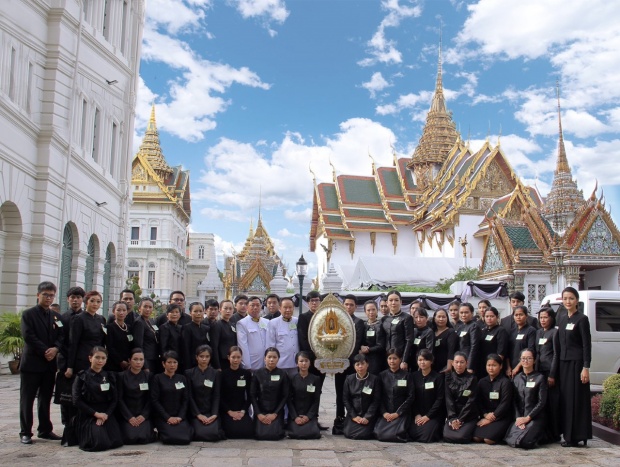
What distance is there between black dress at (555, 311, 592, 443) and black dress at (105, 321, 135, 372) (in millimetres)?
4888

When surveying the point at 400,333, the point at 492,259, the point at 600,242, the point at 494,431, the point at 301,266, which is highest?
the point at 600,242

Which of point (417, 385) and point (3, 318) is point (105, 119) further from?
point (417, 385)

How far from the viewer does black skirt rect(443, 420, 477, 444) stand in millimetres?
6902

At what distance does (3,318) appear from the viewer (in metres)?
12.2

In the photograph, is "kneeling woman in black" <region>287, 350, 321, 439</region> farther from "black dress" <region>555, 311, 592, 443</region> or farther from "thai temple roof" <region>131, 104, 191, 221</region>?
"thai temple roof" <region>131, 104, 191, 221</region>

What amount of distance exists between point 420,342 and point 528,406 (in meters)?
1.44

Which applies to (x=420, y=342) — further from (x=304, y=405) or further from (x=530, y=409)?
(x=304, y=405)

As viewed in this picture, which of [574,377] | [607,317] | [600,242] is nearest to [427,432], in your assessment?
[574,377]

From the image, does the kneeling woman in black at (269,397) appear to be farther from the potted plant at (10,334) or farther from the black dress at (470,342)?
the potted plant at (10,334)

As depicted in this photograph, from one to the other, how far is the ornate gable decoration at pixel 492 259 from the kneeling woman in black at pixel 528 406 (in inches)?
506

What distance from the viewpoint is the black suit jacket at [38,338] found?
639 cm

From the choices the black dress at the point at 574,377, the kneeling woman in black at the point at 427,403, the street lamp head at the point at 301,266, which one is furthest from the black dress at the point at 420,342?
the street lamp head at the point at 301,266

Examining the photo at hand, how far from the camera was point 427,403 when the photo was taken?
7.18 meters

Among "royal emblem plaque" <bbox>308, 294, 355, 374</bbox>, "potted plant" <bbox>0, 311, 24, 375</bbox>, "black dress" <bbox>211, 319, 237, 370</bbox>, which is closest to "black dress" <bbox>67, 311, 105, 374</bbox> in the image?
"black dress" <bbox>211, 319, 237, 370</bbox>
